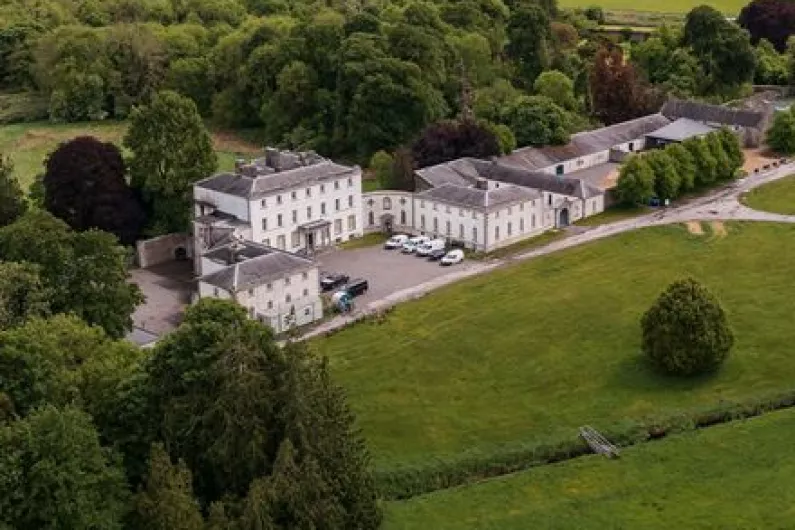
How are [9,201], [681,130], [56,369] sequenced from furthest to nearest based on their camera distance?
[681,130] < [9,201] < [56,369]

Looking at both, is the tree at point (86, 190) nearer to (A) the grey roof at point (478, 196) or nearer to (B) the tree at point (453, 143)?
(A) the grey roof at point (478, 196)

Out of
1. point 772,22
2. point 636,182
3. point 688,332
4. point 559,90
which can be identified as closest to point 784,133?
point 559,90

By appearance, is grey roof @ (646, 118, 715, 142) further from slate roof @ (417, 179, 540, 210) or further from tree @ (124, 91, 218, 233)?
tree @ (124, 91, 218, 233)

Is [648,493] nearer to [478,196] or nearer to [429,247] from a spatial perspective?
[429,247]

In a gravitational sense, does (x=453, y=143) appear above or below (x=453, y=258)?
above

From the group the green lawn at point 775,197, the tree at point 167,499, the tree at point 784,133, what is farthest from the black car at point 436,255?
the tree at point 167,499

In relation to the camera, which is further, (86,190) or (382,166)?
(382,166)
